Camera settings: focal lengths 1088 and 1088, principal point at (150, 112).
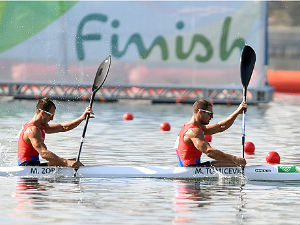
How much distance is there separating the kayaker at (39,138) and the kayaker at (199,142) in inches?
63.5

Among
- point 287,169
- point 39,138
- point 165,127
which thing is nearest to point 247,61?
point 287,169

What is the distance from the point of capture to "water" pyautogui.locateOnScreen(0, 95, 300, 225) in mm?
13328

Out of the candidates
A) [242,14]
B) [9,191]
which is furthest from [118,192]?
[242,14]

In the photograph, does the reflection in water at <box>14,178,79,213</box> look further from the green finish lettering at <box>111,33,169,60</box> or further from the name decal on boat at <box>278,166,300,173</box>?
the green finish lettering at <box>111,33,169,60</box>

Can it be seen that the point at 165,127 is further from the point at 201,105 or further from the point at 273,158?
the point at 201,105

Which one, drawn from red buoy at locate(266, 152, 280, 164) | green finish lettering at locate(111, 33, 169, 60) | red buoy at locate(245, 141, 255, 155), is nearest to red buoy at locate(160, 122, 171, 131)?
red buoy at locate(245, 141, 255, 155)

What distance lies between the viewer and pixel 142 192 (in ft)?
51.6

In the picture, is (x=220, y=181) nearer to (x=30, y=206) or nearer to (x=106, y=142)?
(x=30, y=206)

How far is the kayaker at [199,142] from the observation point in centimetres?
1691

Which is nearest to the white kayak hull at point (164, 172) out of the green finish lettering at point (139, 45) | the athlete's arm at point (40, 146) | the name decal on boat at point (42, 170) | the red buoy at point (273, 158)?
the name decal on boat at point (42, 170)

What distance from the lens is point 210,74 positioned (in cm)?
3869

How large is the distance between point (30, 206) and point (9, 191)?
5.24 feet

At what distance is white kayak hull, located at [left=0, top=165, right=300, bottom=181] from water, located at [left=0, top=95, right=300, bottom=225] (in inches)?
8.1

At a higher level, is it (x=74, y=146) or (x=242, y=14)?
(x=242, y=14)
